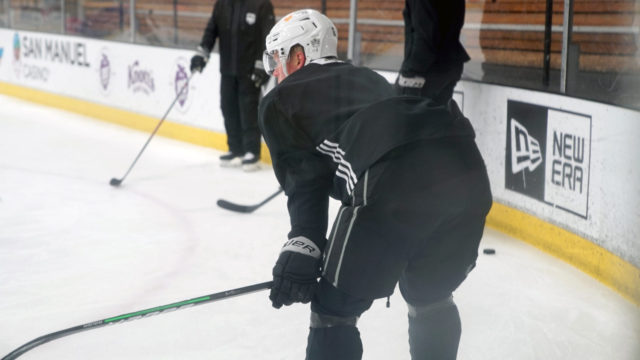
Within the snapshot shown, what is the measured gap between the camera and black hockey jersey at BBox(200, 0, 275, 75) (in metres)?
4.89

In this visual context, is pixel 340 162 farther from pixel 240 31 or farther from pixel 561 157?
pixel 240 31

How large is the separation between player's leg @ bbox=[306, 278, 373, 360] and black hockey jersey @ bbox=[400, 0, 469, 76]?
203 cm

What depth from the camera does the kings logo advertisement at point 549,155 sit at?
3016 mm

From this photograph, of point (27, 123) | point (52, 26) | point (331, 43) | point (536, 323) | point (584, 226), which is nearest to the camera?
point (331, 43)

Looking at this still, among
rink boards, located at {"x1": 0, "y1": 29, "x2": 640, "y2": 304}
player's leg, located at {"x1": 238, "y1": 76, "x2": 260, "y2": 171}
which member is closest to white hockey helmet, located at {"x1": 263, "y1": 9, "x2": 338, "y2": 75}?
rink boards, located at {"x1": 0, "y1": 29, "x2": 640, "y2": 304}

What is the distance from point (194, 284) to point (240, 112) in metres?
2.36

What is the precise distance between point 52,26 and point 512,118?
18.5 feet

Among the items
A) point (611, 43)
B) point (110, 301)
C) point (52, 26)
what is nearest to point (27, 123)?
point (52, 26)

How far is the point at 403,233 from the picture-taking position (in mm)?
1420

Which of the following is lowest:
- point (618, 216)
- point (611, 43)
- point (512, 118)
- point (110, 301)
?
point (110, 301)

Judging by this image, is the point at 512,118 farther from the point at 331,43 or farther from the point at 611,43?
the point at 331,43

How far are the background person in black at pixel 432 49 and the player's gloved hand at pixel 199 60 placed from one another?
1.82 metres

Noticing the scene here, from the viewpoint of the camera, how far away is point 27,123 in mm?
6789

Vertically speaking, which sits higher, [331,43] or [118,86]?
[331,43]
